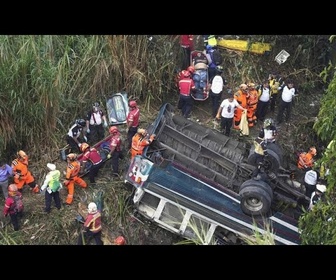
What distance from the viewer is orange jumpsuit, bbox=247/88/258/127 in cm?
1234

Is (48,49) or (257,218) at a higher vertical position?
(48,49)

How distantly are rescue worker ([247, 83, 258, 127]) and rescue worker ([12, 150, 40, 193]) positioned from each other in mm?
5006

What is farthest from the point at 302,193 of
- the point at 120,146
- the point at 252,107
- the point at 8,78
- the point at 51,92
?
the point at 8,78

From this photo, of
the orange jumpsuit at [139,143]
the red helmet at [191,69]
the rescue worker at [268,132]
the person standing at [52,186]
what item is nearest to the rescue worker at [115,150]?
the orange jumpsuit at [139,143]

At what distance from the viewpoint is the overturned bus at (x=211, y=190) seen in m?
10.5

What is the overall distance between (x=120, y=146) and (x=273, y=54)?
5314mm

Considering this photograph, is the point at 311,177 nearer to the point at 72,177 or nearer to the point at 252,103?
the point at 252,103

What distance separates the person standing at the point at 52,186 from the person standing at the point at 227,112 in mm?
3846

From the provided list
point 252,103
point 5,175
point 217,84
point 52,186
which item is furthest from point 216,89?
point 5,175

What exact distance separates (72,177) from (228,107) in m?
3.68

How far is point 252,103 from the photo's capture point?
491 inches

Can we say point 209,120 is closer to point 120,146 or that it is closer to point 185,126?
point 185,126

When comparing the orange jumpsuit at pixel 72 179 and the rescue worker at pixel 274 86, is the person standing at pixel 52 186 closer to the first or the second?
the orange jumpsuit at pixel 72 179

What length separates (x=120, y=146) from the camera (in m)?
11.6
